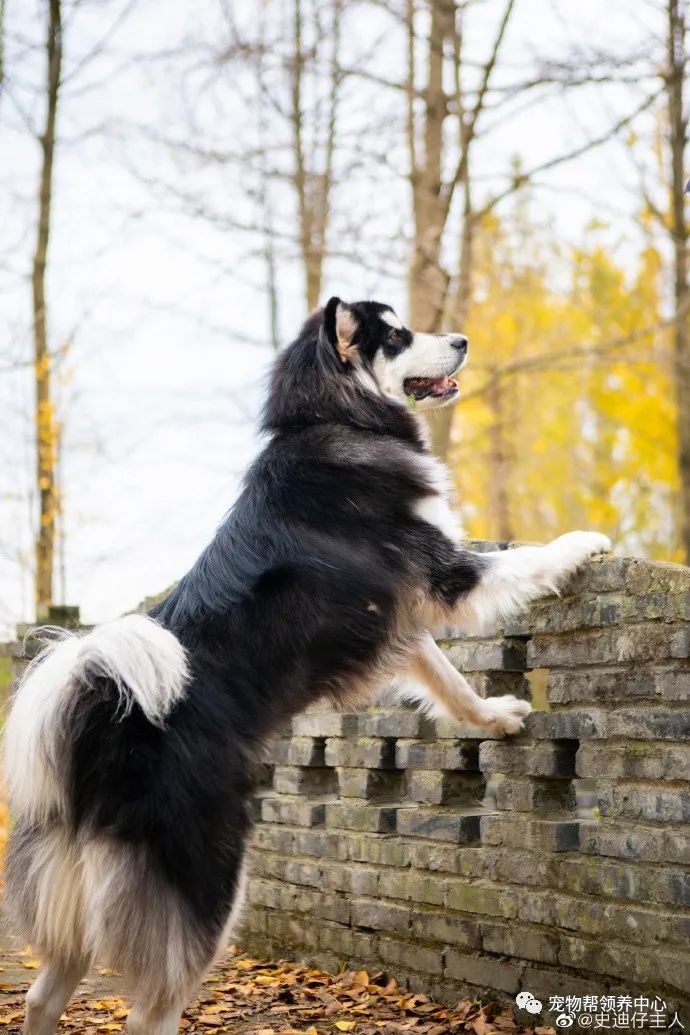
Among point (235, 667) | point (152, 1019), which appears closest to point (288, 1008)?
point (152, 1019)

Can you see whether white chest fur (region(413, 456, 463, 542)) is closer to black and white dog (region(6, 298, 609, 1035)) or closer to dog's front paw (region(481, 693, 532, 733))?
black and white dog (region(6, 298, 609, 1035))

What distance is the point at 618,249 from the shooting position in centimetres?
1475

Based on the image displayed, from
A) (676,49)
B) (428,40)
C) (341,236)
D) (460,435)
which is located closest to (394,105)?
(428,40)

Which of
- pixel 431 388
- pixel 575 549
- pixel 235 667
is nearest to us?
pixel 235 667

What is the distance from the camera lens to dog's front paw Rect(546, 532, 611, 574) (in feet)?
12.4

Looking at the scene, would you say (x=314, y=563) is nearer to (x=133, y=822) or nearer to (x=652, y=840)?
(x=133, y=822)

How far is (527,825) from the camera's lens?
12.8 feet

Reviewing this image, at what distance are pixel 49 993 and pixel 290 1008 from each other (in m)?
1.21

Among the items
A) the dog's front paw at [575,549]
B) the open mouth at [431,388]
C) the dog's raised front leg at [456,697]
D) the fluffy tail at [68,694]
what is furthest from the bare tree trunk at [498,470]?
the fluffy tail at [68,694]

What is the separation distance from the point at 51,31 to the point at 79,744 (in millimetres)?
8903

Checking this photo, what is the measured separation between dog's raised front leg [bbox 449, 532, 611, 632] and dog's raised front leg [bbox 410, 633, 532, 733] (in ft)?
0.84

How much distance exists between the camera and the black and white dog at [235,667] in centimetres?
306

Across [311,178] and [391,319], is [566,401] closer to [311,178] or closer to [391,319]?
[311,178]

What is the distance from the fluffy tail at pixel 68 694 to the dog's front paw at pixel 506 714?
1.29 meters
